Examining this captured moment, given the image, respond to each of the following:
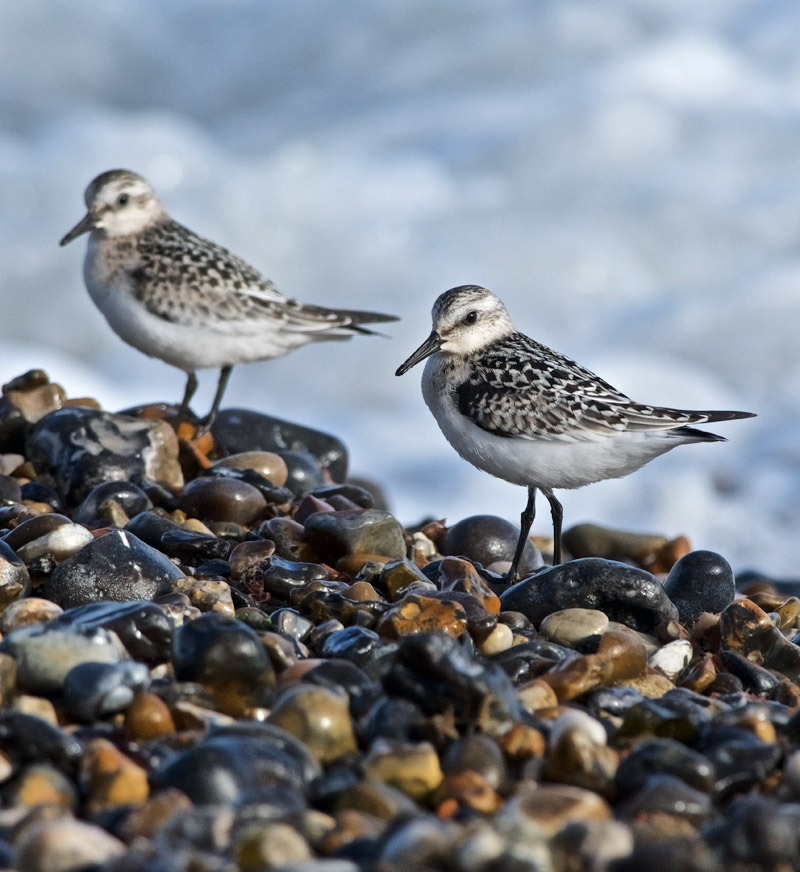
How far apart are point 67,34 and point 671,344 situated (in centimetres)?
1228

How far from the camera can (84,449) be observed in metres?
6.19

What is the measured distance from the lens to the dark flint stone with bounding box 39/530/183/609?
425 cm

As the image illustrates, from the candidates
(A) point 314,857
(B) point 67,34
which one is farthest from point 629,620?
(B) point 67,34

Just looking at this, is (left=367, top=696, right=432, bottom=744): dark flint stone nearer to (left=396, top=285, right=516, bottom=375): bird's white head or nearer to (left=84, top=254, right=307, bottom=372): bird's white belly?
(left=396, top=285, right=516, bottom=375): bird's white head

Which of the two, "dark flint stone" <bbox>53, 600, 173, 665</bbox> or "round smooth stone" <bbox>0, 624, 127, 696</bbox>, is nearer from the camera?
"round smooth stone" <bbox>0, 624, 127, 696</bbox>

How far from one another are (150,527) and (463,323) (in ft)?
6.01

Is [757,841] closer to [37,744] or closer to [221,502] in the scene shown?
[37,744]

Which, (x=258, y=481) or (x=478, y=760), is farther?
(x=258, y=481)

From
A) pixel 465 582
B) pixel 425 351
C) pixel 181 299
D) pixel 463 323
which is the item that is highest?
pixel 181 299

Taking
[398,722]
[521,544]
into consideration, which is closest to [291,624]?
[398,722]

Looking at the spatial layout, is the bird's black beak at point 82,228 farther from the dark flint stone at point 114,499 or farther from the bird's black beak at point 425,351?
the bird's black beak at point 425,351

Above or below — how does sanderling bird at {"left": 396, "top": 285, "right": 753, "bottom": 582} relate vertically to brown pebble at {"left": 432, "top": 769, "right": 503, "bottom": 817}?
above

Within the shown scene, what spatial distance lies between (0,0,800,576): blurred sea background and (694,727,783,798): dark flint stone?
6874 mm

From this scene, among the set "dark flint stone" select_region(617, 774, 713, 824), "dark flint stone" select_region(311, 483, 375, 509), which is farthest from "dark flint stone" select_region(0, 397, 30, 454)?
"dark flint stone" select_region(617, 774, 713, 824)
